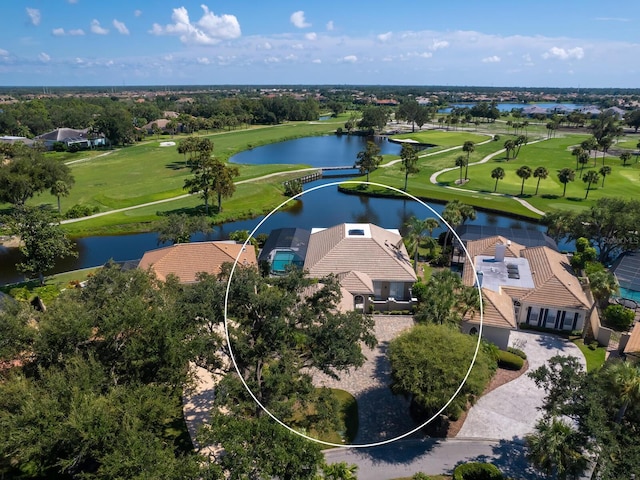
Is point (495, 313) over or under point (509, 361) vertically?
over

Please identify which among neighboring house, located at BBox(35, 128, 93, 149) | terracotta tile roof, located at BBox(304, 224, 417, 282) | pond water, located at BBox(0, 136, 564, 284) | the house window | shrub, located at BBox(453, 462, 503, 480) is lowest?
pond water, located at BBox(0, 136, 564, 284)

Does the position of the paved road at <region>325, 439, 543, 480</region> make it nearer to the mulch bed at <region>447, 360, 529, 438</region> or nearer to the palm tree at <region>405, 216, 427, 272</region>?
the mulch bed at <region>447, 360, 529, 438</region>

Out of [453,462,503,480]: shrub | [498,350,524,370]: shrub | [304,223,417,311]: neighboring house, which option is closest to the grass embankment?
[304,223,417,311]: neighboring house

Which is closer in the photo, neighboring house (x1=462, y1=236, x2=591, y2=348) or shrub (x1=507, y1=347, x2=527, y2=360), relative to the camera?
shrub (x1=507, y1=347, x2=527, y2=360)

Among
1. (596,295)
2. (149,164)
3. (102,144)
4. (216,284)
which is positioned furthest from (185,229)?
(102,144)

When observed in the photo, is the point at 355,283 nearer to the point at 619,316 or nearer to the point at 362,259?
the point at 362,259

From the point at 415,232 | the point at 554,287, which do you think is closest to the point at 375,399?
the point at 554,287
